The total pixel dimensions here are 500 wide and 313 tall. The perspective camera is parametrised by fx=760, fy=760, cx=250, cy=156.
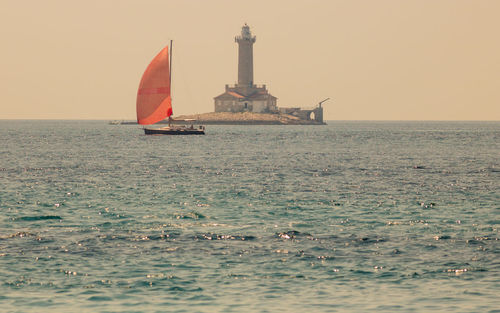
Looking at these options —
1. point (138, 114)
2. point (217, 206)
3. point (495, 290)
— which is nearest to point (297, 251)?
point (495, 290)

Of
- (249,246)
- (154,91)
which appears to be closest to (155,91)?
(154,91)

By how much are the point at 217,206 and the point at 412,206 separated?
8.15 meters

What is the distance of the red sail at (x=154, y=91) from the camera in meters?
116

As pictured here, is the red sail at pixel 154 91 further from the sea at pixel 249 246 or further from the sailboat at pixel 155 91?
the sea at pixel 249 246

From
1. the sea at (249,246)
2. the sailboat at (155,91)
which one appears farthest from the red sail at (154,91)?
the sea at (249,246)

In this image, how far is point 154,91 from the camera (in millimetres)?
116500

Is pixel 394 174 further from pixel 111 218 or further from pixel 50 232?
pixel 50 232

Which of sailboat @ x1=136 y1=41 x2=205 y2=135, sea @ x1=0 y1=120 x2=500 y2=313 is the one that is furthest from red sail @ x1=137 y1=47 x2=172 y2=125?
sea @ x1=0 y1=120 x2=500 y2=313

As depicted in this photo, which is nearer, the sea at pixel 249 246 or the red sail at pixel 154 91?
the sea at pixel 249 246

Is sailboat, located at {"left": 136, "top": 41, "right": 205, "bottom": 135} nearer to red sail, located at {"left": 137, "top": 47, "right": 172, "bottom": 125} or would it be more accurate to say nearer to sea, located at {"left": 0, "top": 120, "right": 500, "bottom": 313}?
red sail, located at {"left": 137, "top": 47, "right": 172, "bottom": 125}

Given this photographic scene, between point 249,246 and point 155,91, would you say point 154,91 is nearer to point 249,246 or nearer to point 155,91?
point 155,91

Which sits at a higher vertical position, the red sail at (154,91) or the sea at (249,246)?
the red sail at (154,91)

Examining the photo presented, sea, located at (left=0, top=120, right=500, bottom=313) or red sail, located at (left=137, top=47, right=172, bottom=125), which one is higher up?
red sail, located at (left=137, top=47, right=172, bottom=125)

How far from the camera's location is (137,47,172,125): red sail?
4574 inches
